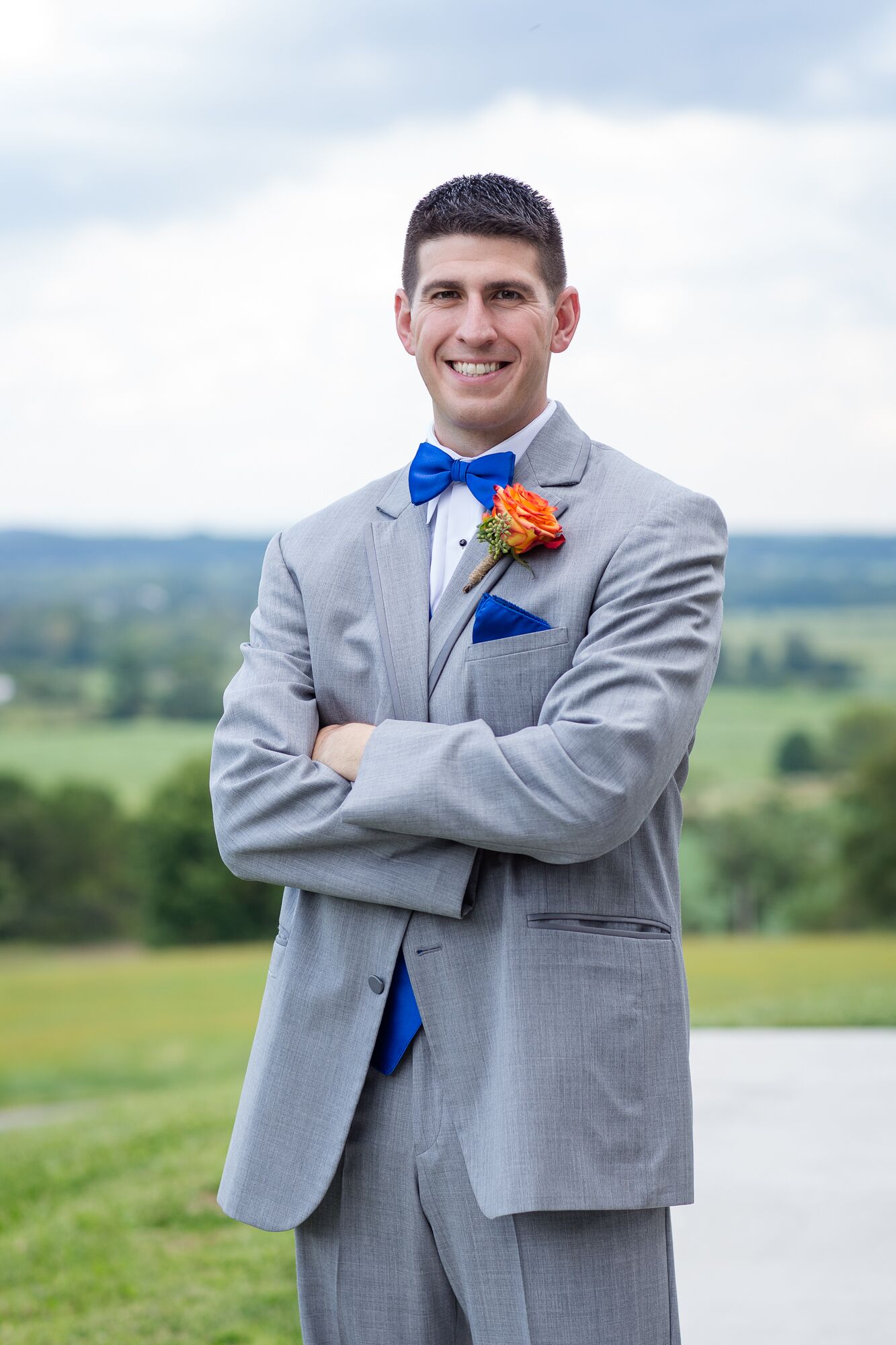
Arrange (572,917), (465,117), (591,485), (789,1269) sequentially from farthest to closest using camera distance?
(465,117), (789,1269), (591,485), (572,917)

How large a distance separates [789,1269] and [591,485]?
88.1 inches

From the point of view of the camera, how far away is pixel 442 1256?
1.61 meters

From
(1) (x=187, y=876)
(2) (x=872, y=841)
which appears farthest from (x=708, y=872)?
(1) (x=187, y=876)

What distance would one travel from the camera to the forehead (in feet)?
5.36

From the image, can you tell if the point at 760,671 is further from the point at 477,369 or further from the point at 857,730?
the point at 477,369

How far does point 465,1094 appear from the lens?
5.08 ft

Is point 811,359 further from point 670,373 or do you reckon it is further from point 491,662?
point 491,662

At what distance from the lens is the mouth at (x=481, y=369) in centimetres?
165

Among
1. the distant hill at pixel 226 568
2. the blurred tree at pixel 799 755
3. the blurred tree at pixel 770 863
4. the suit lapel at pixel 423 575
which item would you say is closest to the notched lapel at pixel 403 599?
the suit lapel at pixel 423 575

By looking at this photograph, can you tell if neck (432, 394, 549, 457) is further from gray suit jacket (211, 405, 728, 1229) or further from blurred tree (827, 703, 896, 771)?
blurred tree (827, 703, 896, 771)

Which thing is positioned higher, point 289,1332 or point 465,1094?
point 465,1094

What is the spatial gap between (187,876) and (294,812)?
15.5 metres

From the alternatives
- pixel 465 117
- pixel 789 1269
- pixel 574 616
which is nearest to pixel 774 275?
pixel 465 117

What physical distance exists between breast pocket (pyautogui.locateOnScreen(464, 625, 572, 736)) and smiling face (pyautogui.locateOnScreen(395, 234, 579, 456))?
1.02 feet
